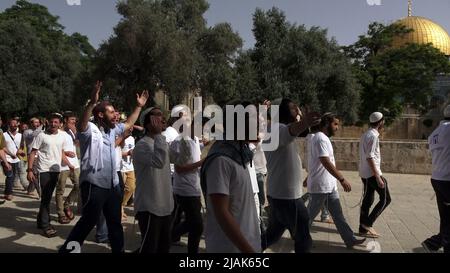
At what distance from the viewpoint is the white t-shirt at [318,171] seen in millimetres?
5172

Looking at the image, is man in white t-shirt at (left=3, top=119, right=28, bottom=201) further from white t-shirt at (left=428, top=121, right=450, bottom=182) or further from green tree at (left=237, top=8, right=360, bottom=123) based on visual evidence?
green tree at (left=237, top=8, right=360, bottom=123)

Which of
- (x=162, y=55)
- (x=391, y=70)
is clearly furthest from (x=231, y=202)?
(x=391, y=70)

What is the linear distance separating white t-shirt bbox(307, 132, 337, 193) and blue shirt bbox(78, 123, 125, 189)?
217 cm

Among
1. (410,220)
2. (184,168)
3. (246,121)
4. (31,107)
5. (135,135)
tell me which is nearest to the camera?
(246,121)

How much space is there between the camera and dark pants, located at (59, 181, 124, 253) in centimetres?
421

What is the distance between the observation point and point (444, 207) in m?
4.84

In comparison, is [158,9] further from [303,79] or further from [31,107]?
[31,107]

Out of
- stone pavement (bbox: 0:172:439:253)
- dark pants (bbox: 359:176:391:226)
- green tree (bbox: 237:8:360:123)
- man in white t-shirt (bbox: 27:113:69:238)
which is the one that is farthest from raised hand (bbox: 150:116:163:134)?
green tree (bbox: 237:8:360:123)

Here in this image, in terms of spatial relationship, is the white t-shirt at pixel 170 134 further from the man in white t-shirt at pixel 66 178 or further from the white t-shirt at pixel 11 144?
the white t-shirt at pixel 11 144

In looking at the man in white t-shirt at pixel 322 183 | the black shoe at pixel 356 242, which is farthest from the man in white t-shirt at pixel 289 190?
the black shoe at pixel 356 242

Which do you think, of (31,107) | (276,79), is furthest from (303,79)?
(31,107)

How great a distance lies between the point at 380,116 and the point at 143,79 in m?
16.1

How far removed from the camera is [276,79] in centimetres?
2189

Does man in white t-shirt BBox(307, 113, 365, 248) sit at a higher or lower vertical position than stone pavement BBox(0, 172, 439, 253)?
higher
